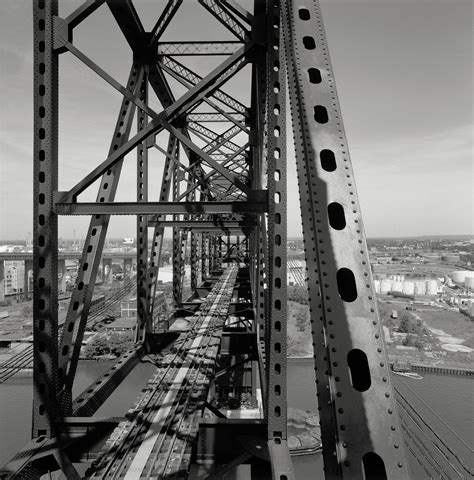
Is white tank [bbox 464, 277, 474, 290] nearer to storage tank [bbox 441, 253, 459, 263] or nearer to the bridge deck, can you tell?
storage tank [bbox 441, 253, 459, 263]

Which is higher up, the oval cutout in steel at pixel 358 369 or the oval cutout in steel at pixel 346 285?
the oval cutout in steel at pixel 346 285

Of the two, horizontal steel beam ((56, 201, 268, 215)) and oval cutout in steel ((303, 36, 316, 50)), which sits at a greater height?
oval cutout in steel ((303, 36, 316, 50))

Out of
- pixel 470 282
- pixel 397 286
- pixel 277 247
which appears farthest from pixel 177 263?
pixel 470 282

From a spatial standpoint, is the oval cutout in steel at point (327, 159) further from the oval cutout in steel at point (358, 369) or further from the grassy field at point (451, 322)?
the grassy field at point (451, 322)

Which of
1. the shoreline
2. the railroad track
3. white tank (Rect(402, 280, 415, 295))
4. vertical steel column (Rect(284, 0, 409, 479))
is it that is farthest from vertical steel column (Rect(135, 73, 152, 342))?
white tank (Rect(402, 280, 415, 295))

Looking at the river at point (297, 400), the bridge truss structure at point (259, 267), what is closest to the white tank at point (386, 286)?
the river at point (297, 400)

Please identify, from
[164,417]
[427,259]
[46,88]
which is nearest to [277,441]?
[164,417]

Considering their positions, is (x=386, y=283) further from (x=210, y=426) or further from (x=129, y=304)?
(x=210, y=426)
